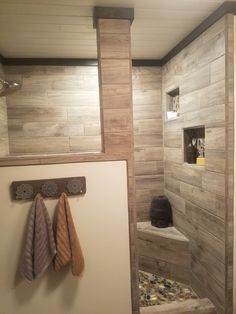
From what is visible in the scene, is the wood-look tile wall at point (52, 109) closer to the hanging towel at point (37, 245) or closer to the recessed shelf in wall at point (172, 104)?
the recessed shelf in wall at point (172, 104)

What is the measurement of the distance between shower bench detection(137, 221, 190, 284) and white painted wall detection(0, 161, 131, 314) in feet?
2.58

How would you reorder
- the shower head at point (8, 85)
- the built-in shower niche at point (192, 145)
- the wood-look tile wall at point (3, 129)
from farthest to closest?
the wood-look tile wall at point (3, 129) → the built-in shower niche at point (192, 145) → the shower head at point (8, 85)

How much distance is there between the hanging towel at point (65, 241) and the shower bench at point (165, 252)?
1.09m

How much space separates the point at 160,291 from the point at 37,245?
127cm

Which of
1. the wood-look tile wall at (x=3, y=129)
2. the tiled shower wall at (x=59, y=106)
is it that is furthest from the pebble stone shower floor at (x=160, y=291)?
the wood-look tile wall at (x=3, y=129)

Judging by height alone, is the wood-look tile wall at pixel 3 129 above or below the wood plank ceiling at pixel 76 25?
below

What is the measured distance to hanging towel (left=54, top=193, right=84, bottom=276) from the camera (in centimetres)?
134

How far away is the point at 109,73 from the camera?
1.44 meters

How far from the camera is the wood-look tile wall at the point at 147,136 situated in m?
2.60

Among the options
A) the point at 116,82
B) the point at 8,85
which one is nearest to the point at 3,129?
the point at 8,85

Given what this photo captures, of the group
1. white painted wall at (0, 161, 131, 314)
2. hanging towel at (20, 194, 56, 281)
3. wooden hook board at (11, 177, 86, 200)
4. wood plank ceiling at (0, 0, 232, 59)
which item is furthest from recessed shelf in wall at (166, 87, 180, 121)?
hanging towel at (20, 194, 56, 281)

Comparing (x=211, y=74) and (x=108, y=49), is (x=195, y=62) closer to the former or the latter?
(x=211, y=74)

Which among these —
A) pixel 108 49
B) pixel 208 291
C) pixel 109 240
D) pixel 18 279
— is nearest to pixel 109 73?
pixel 108 49

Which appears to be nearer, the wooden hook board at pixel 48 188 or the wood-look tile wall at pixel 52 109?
the wooden hook board at pixel 48 188
